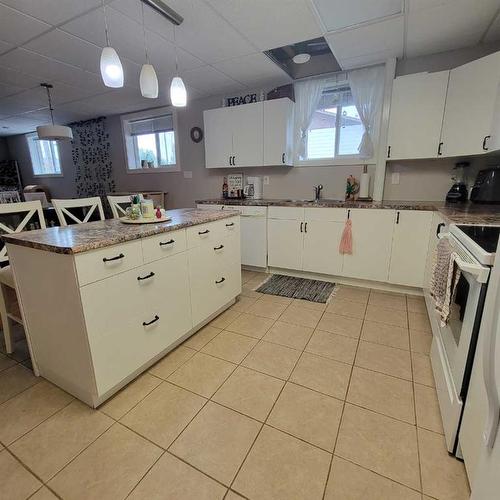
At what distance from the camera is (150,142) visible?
15.8 ft

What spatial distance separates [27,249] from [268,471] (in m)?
1.55

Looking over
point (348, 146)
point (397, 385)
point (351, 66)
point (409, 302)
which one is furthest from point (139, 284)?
point (351, 66)

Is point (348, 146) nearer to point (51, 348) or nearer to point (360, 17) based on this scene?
point (360, 17)

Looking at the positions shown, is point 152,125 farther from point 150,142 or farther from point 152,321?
point 152,321

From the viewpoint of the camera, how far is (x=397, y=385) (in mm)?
1583

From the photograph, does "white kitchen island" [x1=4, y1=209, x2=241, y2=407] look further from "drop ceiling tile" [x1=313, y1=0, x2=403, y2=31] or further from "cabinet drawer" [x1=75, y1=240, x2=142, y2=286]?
"drop ceiling tile" [x1=313, y1=0, x2=403, y2=31]

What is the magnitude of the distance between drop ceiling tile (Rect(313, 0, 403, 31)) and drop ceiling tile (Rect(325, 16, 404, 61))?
110mm

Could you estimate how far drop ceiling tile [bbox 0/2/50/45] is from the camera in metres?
1.98

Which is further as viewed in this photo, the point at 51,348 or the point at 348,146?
the point at 348,146

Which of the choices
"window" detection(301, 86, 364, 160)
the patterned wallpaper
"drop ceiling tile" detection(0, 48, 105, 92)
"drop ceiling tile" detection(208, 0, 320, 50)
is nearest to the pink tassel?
"window" detection(301, 86, 364, 160)

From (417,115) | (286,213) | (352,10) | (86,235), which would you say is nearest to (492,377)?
(86,235)

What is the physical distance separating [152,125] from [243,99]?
1.93m

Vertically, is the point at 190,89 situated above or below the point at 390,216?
above

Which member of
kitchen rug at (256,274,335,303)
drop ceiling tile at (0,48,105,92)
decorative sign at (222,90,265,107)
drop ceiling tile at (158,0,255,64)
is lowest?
kitchen rug at (256,274,335,303)
